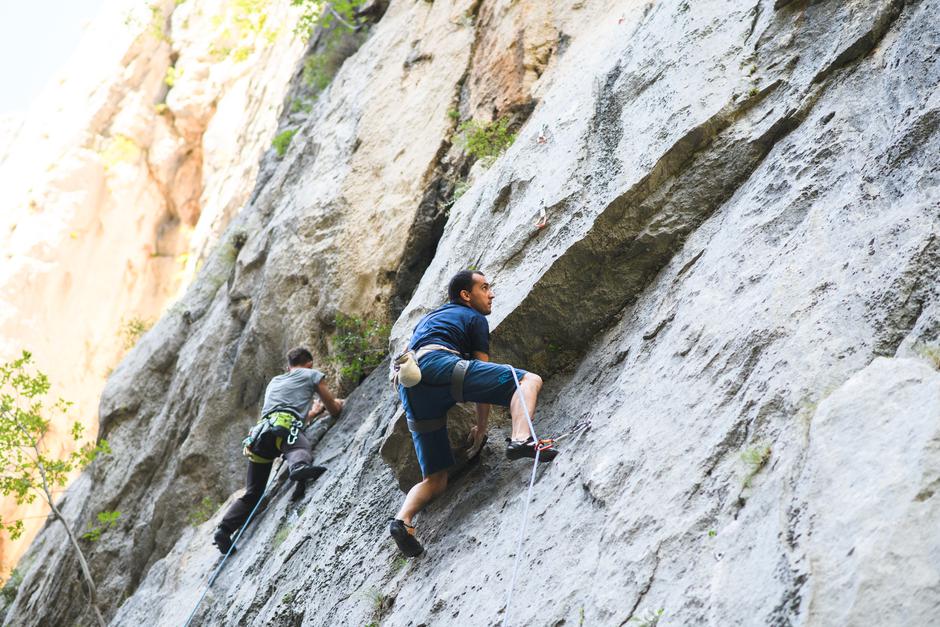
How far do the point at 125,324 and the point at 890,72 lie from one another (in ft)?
76.1

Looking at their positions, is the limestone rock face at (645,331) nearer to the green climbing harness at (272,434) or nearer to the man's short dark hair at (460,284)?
the man's short dark hair at (460,284)

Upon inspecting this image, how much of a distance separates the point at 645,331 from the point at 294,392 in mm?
4299

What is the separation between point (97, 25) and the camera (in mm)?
30203

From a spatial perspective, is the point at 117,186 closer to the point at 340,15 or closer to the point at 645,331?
the point at 340,15

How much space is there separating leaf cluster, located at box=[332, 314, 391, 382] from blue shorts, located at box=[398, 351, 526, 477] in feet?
10.9

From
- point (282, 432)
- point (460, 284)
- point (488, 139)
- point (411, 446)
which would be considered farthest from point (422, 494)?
point (488, 139)

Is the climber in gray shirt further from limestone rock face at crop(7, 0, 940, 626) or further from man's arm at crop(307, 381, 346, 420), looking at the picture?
limestone rock face at crop(7, 0, 940, 626)

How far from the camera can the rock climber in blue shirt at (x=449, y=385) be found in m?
5.11

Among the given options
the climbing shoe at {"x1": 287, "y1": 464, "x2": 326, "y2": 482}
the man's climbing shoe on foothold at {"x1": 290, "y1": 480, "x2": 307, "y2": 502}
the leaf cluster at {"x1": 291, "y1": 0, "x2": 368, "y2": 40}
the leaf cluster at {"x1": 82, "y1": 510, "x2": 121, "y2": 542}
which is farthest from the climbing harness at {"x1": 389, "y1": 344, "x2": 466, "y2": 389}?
the leaf cluster at {"x1": 291, "y1": 0, "x2": 368, "y2": 40}

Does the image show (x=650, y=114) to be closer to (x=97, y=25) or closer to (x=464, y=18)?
(x=464, y=18)

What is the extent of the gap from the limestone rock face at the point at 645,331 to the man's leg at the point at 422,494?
0.14 m

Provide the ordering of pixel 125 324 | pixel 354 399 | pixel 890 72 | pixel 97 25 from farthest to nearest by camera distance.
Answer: pixel 97 25 < pixel 125 324 < pixel 354 399 < pixel 890 72

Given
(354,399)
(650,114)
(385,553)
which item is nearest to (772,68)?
(650,114)

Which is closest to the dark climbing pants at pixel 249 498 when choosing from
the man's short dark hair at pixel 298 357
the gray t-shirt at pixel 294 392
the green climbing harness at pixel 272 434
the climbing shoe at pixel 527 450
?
the green climbing harness at pixel 272 434
